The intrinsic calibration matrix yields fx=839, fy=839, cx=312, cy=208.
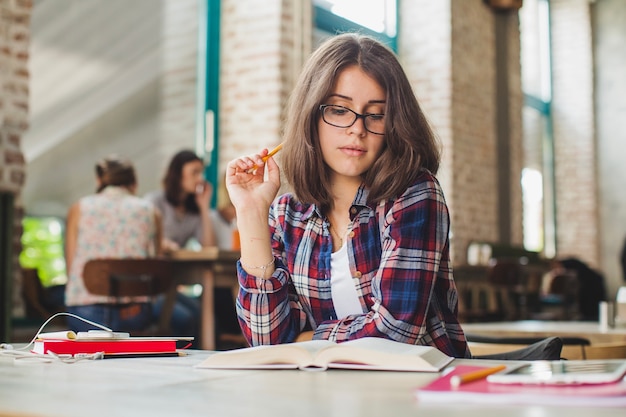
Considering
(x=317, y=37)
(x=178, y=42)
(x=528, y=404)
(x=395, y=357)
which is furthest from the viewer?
(x=317, y=37)

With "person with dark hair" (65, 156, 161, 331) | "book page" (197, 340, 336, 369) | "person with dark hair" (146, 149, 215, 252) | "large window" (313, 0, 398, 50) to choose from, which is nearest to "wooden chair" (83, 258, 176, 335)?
"person with dark hair" (65, 156, 161, 331)

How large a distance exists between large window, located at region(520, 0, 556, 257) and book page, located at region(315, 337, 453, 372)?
30.5 feet

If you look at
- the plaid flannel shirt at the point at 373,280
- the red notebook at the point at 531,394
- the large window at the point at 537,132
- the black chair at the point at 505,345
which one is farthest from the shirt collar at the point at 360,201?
the large window at the point at 537,132

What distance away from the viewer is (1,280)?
3.84 metres

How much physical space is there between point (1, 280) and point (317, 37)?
3734 millimetres

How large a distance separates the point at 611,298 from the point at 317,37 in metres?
5.82

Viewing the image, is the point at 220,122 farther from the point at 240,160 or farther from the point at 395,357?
the point at 395,357

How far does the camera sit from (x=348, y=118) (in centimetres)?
166

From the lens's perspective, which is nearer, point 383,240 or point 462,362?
point 462,362

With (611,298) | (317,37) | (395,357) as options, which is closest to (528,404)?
(395,357)

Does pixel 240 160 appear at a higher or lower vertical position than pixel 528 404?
higher

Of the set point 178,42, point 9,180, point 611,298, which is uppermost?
point 178,42

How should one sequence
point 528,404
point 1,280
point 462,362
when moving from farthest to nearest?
1. point 1,280
2. point 462,362
3. point 528,404

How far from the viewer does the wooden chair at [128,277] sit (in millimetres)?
3754
